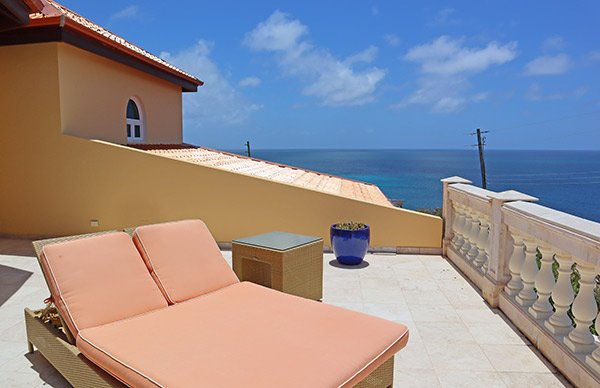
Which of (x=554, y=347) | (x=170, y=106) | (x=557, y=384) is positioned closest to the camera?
(x=557, y=384)

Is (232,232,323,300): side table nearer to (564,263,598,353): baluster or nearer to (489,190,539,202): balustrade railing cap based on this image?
(489,190,539,202): balustrade railing cap

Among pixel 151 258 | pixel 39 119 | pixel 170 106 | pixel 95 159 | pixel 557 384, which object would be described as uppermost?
pixel 170 106

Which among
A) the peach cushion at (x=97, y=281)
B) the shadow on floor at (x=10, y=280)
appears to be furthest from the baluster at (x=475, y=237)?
the shadow on floor at (x=10, y=280)

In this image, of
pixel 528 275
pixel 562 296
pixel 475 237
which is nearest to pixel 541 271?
pixel 528 275

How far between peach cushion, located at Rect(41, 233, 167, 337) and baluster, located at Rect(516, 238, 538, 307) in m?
3.63

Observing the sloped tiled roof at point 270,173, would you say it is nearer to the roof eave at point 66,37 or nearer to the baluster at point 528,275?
the roof eave at point 66,37

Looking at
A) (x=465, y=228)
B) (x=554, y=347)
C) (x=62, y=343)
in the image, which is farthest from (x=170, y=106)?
(x=554, y=347)

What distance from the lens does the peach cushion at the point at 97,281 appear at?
125 inches

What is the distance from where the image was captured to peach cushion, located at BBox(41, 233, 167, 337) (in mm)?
3166

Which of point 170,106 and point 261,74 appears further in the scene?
point 261,74

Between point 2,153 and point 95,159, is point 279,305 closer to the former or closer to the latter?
point 95,159

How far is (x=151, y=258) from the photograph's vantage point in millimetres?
3760

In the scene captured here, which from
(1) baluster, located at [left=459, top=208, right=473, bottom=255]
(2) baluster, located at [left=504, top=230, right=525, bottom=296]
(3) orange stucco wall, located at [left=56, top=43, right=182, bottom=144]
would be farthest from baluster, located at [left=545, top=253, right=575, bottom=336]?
(3) orange stucco wall, located at [left=56, top=43, right=182, bottom=144]

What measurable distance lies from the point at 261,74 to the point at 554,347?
136 feet
